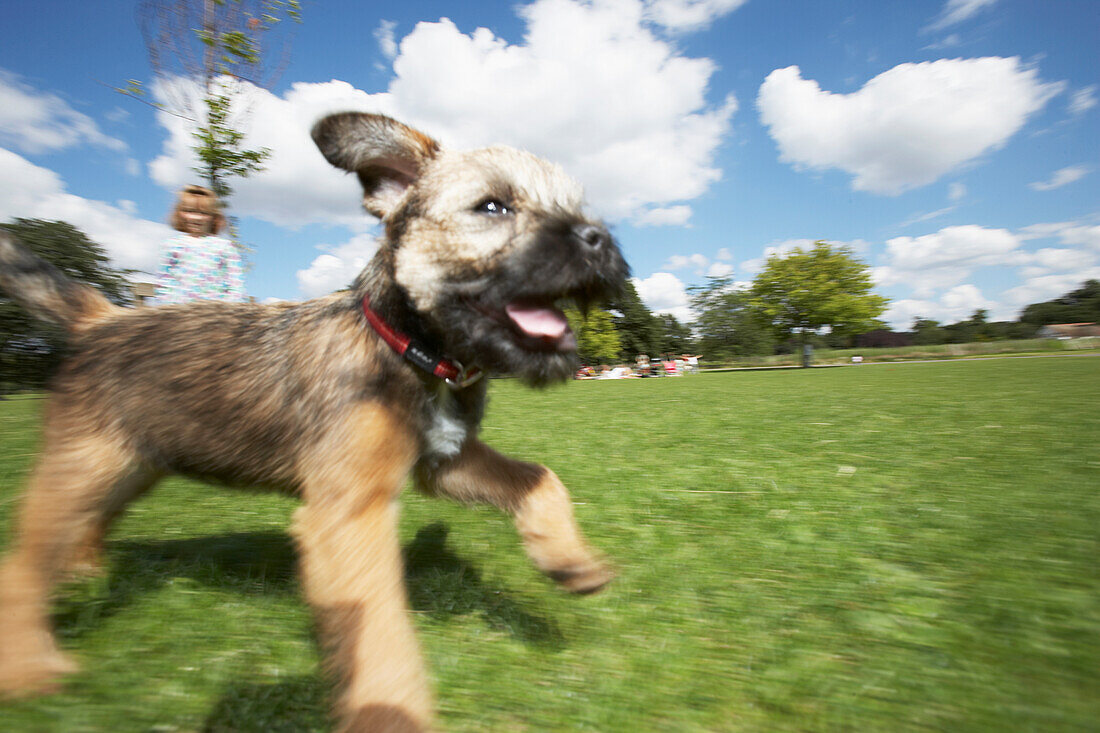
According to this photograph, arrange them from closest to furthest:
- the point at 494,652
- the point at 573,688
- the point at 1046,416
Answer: the point at 573,688 < the point at 494,652 < the point at 1046,416

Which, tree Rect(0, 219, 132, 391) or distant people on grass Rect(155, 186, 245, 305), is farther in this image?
tree Rect(0, 219, 132, 391)

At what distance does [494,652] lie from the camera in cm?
201

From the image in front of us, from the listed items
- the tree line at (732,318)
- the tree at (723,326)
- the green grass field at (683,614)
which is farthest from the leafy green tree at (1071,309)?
the green grass field at (683,614)

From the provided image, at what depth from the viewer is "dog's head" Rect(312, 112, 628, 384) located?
2.04 m

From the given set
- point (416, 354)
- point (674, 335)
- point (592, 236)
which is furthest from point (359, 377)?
point (674, 335)

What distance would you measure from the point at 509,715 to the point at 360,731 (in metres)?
0.42

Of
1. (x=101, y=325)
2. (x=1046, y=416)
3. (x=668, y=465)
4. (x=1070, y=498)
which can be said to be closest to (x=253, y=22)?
(x=101, y=325)

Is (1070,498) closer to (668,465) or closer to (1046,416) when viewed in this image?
(668,465)

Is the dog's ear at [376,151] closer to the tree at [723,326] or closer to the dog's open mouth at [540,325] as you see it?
the dog's open mouth at [540,325]

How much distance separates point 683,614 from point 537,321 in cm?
130

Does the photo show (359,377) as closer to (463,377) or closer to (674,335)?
(463,377)

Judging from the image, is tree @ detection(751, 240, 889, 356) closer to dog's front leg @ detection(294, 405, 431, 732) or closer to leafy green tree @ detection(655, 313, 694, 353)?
leafy green tree @ detection(655, 313, 694, 353)

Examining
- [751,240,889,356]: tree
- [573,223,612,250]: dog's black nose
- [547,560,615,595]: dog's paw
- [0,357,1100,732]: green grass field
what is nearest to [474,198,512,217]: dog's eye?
[573,223,612,250]: dog's black nose

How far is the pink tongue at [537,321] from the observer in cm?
207
